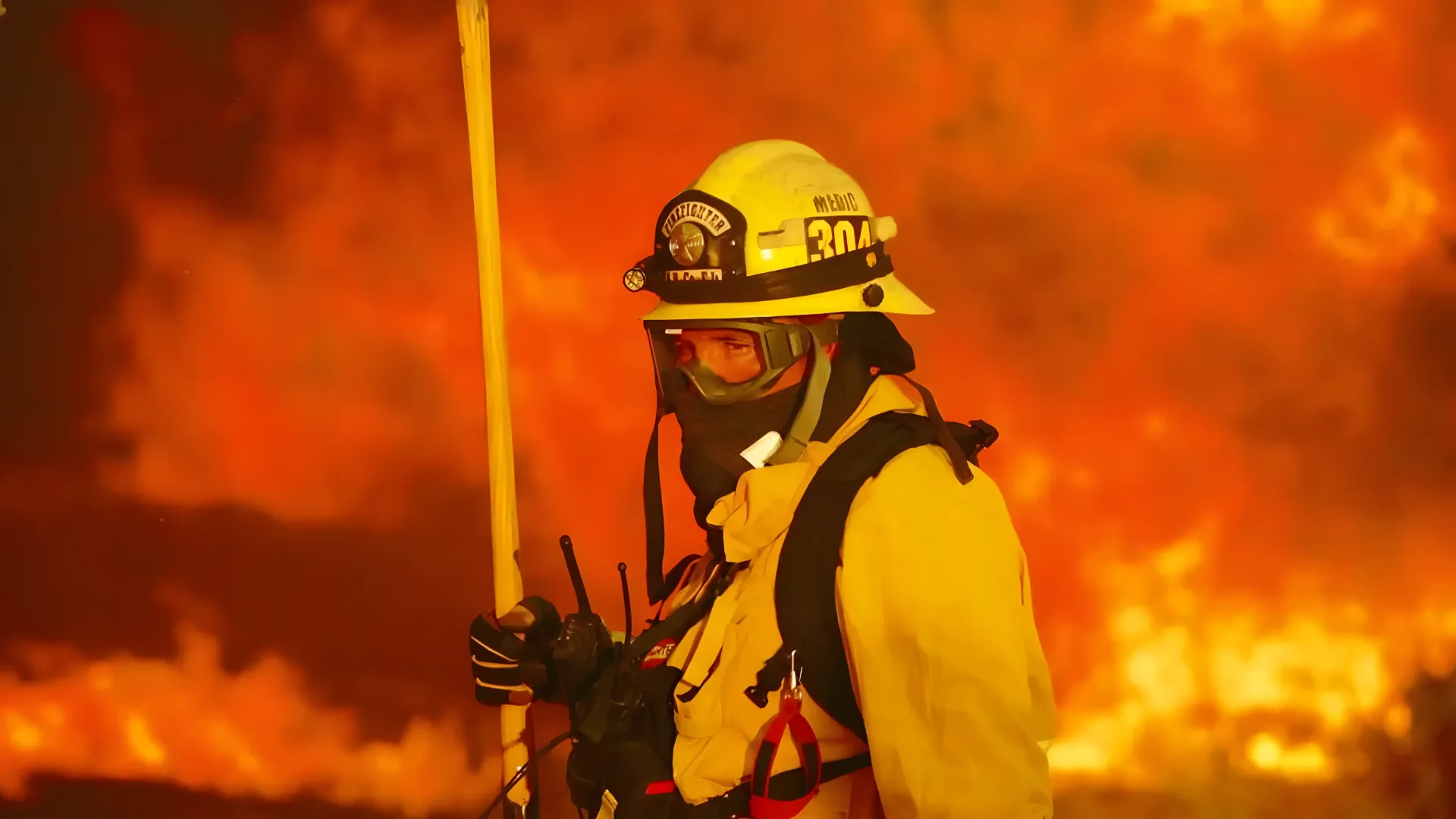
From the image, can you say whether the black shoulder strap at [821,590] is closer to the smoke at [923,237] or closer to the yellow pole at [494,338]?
the yellow pole at [494,338]

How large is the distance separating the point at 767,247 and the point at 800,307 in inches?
4.5

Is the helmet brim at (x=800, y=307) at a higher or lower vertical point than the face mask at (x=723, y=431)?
higher

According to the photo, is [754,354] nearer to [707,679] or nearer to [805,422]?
[805,422]

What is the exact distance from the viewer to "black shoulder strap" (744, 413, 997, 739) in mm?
1778

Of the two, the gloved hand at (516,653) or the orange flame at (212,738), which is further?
the orange flame at (212,738)

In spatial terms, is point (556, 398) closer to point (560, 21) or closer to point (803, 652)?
point (560, 21)

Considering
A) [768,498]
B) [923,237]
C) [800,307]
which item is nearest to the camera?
[768,498]

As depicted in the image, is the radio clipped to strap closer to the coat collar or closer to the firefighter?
the firefighter

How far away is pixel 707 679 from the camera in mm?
1944

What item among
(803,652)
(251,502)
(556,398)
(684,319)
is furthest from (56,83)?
(803,652)

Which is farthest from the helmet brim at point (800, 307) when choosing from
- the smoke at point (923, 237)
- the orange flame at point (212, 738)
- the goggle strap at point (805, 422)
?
the orange flame at point (212, 738)

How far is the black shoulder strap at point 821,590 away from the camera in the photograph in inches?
70.0

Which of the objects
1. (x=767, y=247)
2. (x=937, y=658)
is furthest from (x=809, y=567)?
(x=767, y=247)

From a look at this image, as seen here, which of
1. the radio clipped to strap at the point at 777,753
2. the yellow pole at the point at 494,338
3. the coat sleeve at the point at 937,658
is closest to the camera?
the coat sleeve at the point at 937,658
